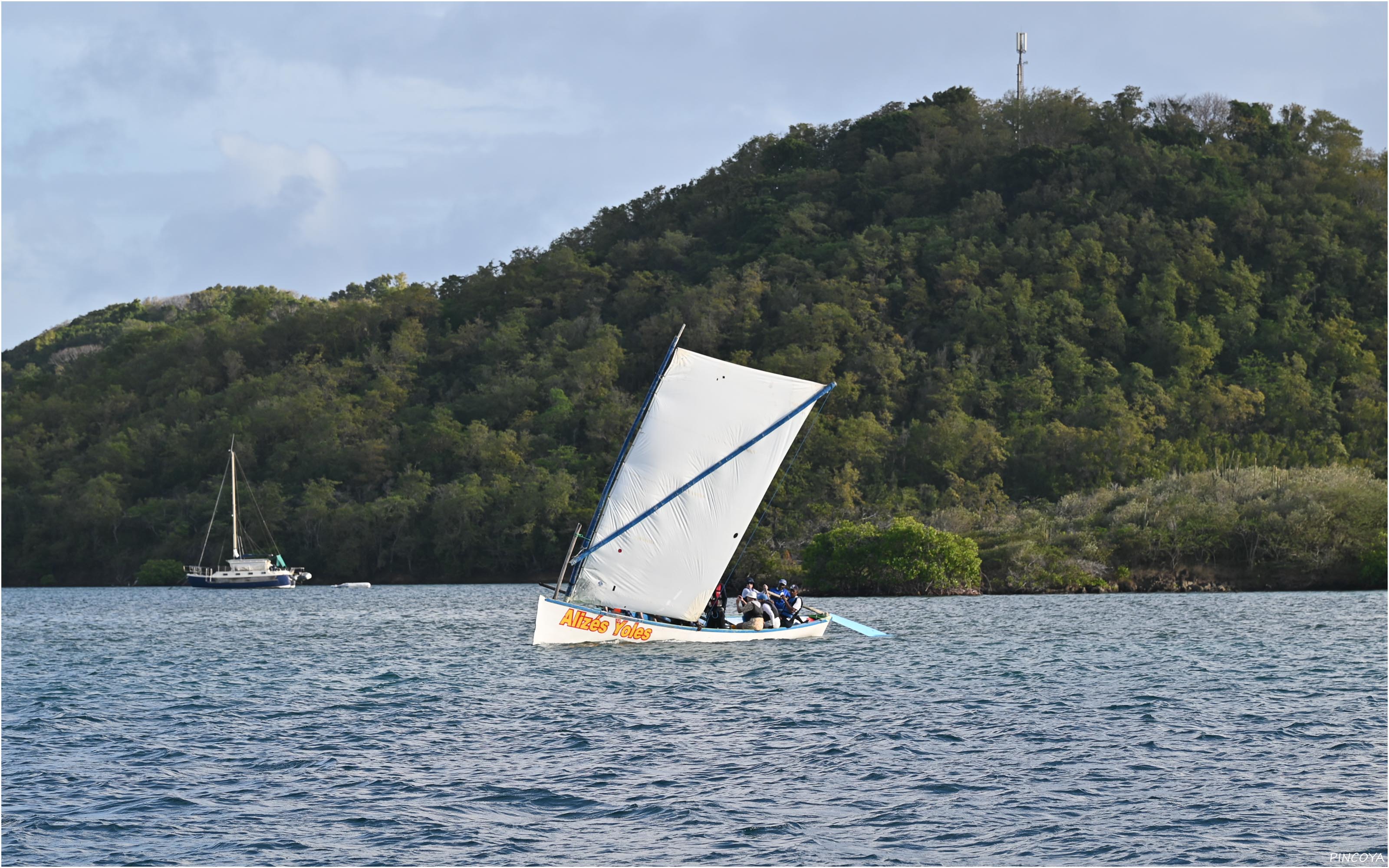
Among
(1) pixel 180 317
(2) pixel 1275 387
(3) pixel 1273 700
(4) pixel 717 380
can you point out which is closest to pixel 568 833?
(3) pixel 1273 700

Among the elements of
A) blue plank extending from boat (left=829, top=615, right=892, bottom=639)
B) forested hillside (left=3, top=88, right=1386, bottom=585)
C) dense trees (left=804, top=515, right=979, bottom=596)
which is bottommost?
blue plank extending from boat (left=829, top=615, right=892, bottom=639)

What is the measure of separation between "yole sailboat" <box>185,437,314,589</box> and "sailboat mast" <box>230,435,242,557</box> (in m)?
0.03

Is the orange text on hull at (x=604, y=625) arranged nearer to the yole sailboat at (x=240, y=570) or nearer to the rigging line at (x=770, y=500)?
the rigging line at (x=770, y=500)

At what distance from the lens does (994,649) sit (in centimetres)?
3678

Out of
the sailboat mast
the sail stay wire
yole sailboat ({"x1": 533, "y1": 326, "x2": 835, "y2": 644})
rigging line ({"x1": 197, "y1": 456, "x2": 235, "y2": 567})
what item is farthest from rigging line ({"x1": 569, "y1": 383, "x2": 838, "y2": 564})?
rigging line ({"x1": 197, "y1": 456, "x2": 235, "y2": 567})

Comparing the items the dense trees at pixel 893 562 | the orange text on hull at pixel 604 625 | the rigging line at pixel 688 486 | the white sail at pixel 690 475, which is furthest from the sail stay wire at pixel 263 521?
the white sail at pixel 690 475

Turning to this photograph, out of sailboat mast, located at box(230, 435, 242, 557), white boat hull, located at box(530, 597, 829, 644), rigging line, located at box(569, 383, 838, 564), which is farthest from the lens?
sailboat mast, located at box(230, 435, 242, 557)

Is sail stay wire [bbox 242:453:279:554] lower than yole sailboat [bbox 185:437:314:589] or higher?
higher

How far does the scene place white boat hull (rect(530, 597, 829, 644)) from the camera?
3503 centimetres

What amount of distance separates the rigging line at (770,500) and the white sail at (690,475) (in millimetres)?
25440

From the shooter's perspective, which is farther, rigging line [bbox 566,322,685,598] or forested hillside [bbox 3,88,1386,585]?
forested hillside [bbox 3,88,1386,585]

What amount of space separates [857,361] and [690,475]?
77677mm

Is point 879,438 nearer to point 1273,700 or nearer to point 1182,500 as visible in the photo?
point 1182,500

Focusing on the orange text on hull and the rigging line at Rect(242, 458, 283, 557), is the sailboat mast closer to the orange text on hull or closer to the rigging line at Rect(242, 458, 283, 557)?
the rigging line at Rect(242, 458, 283, 557)
